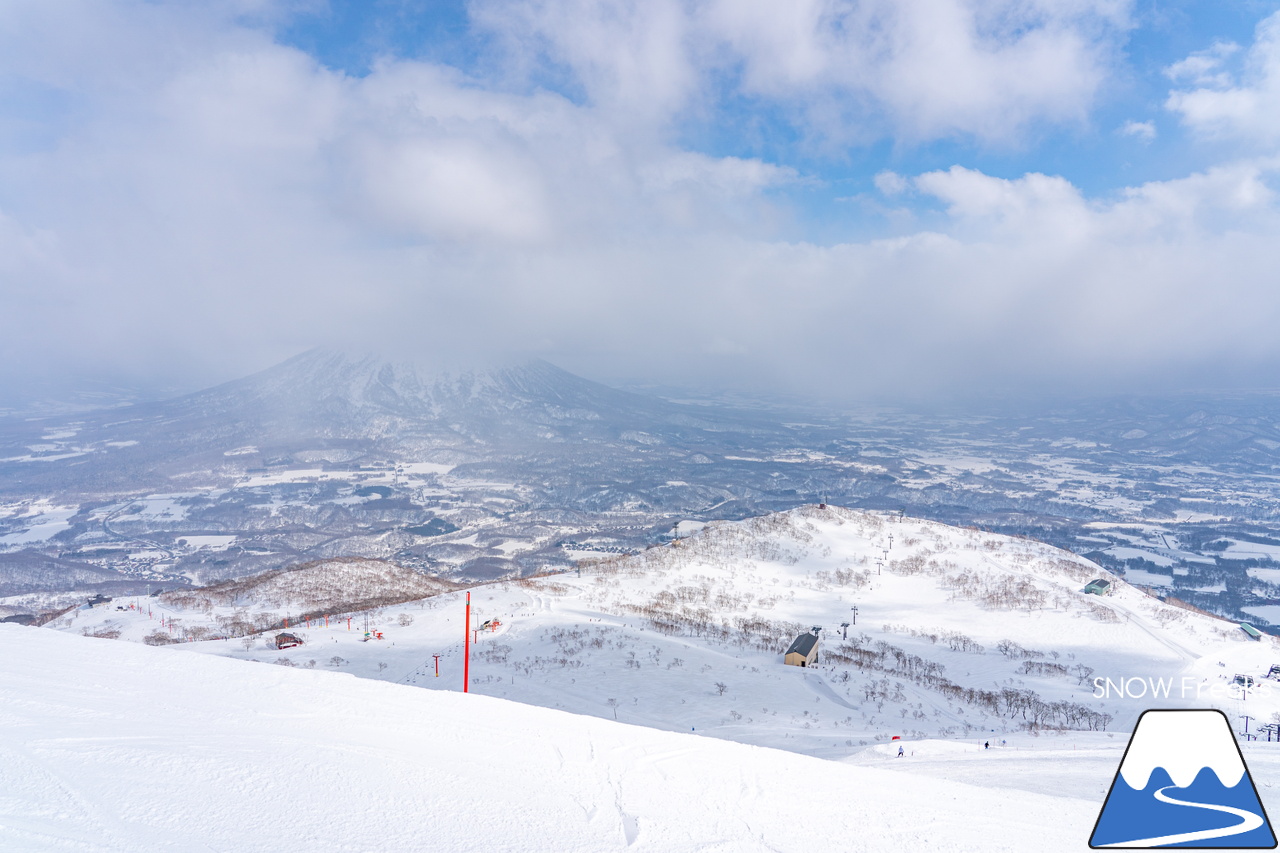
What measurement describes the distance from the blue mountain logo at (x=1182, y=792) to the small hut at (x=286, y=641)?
26151 millimetres

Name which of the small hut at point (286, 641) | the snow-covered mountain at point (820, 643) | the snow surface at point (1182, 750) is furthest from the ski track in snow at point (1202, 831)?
the small hut at point (286, 641)

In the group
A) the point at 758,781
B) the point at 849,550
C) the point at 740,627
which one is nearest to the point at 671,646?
the point at 740,627

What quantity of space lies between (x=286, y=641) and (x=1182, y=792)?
27.0 meters

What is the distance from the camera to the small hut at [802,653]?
897 inches

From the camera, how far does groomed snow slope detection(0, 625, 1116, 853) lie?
378cm

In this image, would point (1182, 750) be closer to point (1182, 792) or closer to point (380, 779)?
point (1182, 792)

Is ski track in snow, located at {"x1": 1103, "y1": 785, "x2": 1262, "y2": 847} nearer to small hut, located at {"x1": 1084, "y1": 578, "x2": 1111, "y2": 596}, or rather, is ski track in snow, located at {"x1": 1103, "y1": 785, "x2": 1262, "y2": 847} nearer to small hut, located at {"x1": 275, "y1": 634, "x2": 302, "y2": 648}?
small hut, located at {"x1": 275, "y1": 634, "x2": 302, "y2": 648}

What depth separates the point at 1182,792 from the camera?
4.61m

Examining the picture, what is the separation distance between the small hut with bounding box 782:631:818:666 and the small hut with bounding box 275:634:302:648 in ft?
63.6

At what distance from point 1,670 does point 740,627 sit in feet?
90.3

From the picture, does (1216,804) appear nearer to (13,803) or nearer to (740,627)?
(13,803)

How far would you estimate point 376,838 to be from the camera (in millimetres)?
3777

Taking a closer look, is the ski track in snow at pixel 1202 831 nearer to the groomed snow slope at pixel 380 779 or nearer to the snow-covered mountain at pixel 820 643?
the groomed snow slope at pixel 380 779

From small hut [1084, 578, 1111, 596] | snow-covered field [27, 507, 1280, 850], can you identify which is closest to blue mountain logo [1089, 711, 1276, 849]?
snow-covered field [27, 507, 1280, 850]
